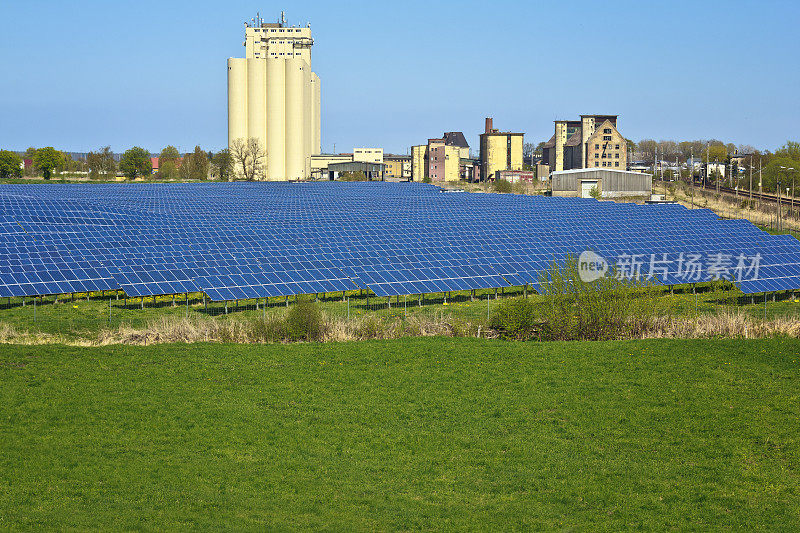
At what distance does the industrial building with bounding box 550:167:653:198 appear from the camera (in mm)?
101812

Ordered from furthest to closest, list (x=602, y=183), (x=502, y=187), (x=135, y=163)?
(x=135, y=163)
(x=502, y=187)
(x=602, y=183)

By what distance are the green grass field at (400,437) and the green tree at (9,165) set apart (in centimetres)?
12224

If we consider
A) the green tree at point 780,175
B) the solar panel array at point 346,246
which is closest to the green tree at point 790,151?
the green tree at point 780,175

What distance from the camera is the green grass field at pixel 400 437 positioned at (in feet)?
54.0

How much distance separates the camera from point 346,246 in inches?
2016

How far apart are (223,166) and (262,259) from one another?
116 m

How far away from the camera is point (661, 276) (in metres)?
50.6

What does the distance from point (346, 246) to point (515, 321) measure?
18790 mm

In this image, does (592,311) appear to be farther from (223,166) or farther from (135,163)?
(135,163)

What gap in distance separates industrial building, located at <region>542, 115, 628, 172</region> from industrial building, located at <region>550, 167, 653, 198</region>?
42.4m

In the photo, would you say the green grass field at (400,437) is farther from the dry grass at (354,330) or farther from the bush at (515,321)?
the bush at (515,321)

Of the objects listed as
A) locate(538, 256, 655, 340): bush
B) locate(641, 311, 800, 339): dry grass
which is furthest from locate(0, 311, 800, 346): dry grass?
locate(538, 256, 655, 340): bush

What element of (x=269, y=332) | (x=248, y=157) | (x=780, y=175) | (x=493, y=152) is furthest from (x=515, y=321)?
(x=493, y=152)

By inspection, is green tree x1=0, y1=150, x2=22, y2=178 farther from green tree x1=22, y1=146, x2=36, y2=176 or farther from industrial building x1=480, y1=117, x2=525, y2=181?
industrial building x1=480, y1=117, x2=525, y2=181
